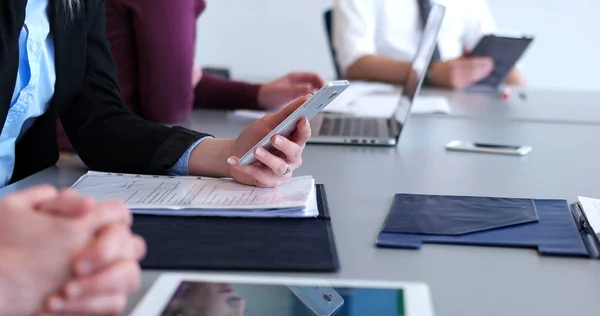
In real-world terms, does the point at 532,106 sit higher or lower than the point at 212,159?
lower

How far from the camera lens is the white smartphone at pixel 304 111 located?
0.88 m

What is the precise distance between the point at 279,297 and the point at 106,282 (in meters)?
0.19

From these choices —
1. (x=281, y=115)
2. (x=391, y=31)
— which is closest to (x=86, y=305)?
(x=281, y=115)

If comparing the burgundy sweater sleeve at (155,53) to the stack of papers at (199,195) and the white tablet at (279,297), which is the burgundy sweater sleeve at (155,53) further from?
the white tablet at (279,297)

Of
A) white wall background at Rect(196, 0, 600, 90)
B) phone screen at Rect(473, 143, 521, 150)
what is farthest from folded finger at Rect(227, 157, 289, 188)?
white wall background at Rect(196, 0, 600, 90)

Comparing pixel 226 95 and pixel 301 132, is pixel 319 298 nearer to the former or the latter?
pixel 301 132

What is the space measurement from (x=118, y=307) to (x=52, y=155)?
75cm

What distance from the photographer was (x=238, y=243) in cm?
73

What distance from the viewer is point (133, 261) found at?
46 cm

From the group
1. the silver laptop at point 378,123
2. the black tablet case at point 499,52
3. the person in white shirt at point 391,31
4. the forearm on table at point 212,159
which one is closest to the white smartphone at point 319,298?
the forearm on table at point 212,159

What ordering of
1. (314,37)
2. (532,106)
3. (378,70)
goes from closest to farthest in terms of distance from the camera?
1. (532,106)
2. (378,70)
3. (314,37)

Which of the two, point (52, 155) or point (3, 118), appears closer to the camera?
point (3, 118)

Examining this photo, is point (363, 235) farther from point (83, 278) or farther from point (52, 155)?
point (52, 155)

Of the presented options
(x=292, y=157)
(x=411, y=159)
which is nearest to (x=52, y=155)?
(x=292, y=157)
